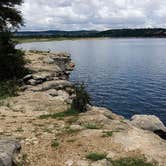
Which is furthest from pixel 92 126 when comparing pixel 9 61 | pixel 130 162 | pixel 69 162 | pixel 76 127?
pixel 9 61

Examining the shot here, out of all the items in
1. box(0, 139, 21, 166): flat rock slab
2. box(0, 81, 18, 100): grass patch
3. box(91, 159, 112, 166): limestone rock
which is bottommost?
box(0, 81, 18, 100): grass patch

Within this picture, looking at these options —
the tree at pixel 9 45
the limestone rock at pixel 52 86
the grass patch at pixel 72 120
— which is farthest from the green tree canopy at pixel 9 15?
the grass patch at pixel 72 120

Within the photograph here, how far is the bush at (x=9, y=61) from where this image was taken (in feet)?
135

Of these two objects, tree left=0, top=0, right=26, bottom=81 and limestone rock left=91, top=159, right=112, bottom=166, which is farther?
tree left=0, top=0, right=26, bottom=81

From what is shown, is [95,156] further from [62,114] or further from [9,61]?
[9,61]

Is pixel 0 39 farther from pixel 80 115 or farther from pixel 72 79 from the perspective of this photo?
pixel 72 79


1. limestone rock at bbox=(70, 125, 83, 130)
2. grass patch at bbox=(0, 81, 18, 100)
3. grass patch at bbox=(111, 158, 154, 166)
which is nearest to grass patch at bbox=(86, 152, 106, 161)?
grass patch at bbox=(111, 158, 154, 166)

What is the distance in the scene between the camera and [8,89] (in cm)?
3366

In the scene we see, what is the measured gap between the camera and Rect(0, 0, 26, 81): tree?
4125cm

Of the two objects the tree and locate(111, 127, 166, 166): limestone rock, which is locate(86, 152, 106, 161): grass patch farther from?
the tree

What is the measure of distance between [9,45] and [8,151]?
28.7 metres

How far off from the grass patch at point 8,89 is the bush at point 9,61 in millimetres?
4001

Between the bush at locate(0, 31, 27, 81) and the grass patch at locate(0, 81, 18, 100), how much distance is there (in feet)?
13.1

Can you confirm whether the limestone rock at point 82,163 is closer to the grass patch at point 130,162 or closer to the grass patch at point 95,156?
the grass patch at point 95,156
